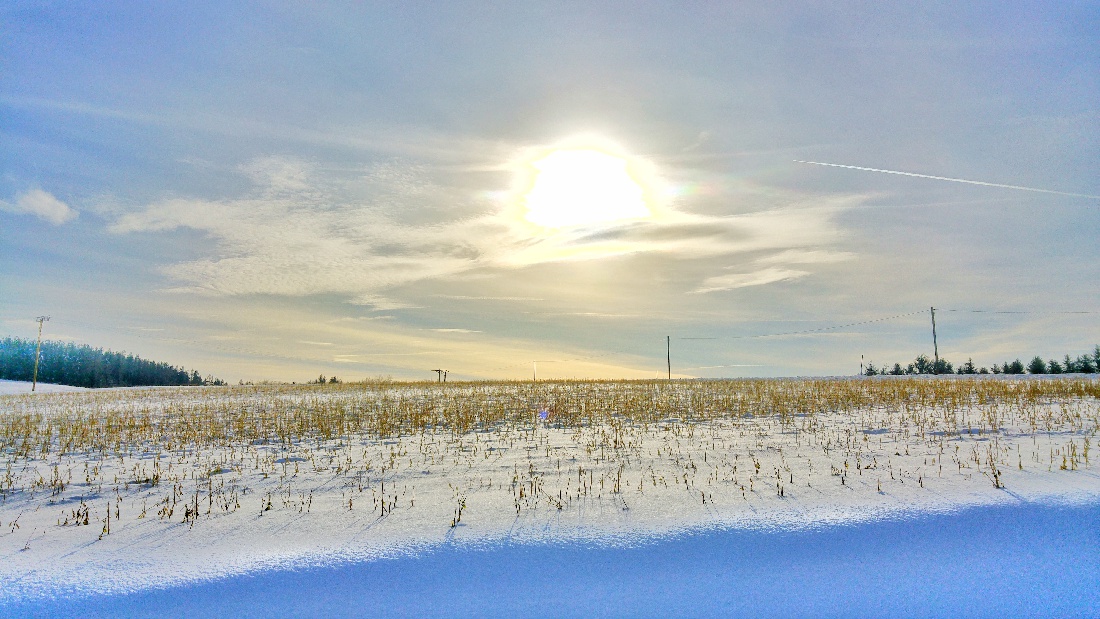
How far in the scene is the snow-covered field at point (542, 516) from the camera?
479cm

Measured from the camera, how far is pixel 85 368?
301 ft

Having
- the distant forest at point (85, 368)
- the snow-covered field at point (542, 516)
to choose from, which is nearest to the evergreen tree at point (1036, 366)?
the snow-covered field at point (542, 516)

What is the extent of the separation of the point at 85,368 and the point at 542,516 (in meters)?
112

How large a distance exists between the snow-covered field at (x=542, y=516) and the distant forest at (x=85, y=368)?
89489mm

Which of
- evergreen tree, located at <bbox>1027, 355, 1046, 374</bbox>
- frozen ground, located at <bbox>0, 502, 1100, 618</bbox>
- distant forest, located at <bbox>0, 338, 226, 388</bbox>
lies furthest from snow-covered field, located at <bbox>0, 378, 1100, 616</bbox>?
distant forest, located at <bbox>0, 338, 226, 388</bbox>

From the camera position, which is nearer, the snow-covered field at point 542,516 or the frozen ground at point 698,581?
the frozen ground at point 698,581

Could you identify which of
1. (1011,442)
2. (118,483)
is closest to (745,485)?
(1011,442)

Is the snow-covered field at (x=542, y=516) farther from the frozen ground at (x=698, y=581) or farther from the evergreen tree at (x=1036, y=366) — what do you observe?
the evergreen tree at (x=1036, y=366)

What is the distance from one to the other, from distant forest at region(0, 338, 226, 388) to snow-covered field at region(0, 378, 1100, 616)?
89.5 m

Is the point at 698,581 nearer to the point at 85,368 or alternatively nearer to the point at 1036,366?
the point at 1036,366

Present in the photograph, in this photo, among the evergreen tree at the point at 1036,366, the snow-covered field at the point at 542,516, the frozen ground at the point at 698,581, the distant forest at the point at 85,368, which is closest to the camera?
the frozen ground at the point at 698,581

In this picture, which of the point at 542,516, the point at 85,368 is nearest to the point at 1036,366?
the point at 542,516

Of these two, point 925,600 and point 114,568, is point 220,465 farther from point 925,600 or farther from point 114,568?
point 925,600

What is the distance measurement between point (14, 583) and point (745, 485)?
23.3ft
